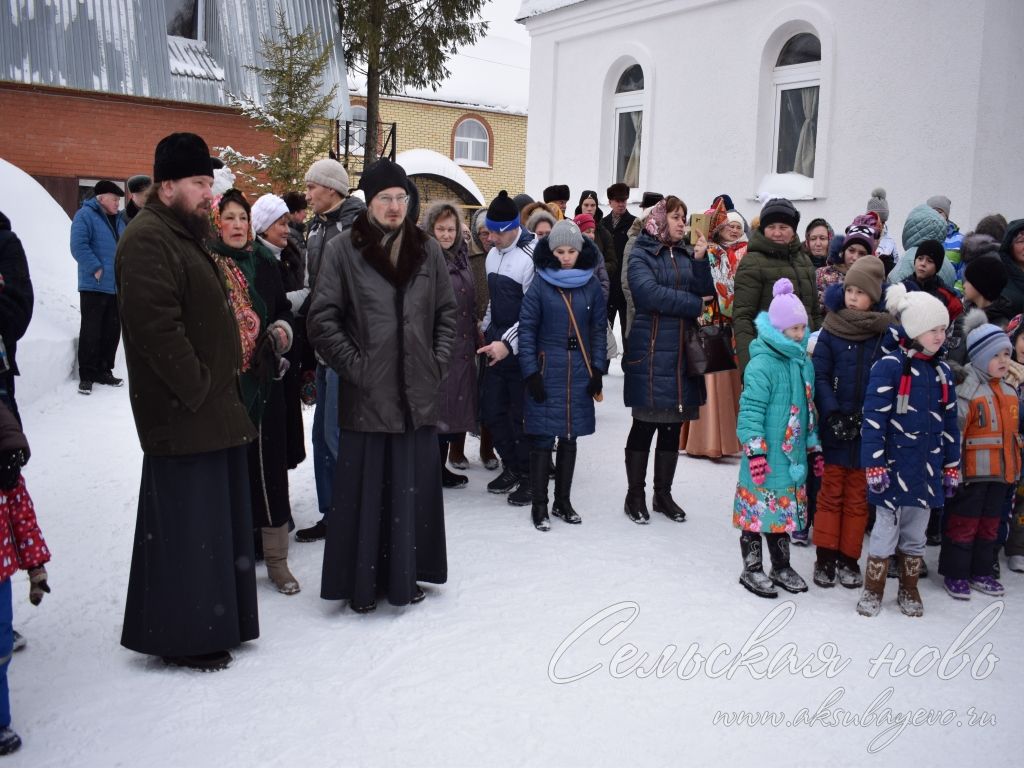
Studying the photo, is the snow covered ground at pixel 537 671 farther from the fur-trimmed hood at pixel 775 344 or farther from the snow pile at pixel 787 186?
the snow pile at pixel 787 186

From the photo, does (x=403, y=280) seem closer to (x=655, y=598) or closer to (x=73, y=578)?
(x=655, y=598)

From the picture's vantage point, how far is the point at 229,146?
49.2ft

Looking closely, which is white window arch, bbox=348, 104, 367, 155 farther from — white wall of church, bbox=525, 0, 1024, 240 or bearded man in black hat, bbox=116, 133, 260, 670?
bearded man in black hat, bbox=116, 133, 260, 670

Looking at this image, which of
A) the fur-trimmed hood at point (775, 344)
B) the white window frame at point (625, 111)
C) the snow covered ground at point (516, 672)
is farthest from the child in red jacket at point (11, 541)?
the white window frame at point (625, 111)

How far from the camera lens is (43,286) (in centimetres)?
996

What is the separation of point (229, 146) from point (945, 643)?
13.7m

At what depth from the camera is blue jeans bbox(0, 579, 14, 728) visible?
3.14 metres

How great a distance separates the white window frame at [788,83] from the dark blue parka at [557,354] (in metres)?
6.35

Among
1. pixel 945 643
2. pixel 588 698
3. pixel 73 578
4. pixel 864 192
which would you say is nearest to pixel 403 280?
pixel 588 698

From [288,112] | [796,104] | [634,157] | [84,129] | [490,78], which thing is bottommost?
[634,157]

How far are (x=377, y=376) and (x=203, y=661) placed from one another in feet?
4.72

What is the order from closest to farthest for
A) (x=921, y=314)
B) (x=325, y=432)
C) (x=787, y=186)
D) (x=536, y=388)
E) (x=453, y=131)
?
(x=921, y=314), (x=325, y=432), (x=536, y=388), (x=787, y=186), (x=453, y=131)

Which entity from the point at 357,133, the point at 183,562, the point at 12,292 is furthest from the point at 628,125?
the point at 183,562

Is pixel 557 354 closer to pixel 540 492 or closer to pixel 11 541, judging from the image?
pixel 540 492
